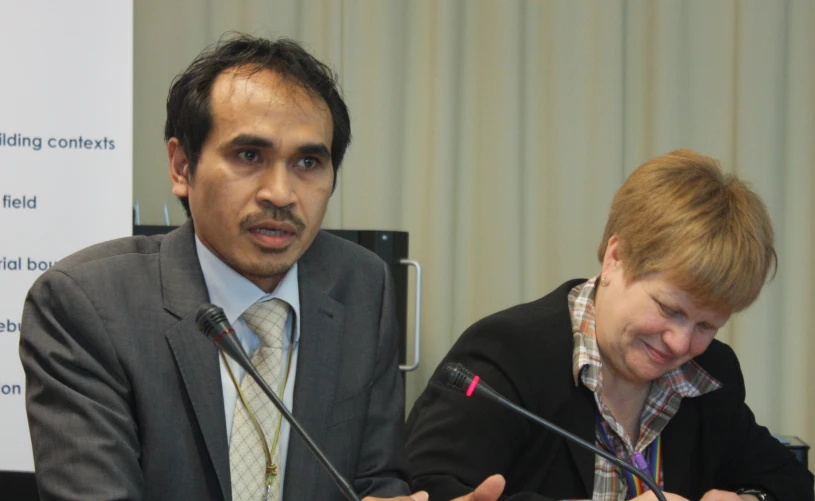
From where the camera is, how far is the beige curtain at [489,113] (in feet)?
12.7

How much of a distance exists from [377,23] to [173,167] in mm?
2369

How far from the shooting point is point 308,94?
1658 mm

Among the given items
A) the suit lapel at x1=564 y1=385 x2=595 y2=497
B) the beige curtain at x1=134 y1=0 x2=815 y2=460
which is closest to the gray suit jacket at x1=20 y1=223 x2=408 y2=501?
the suit lapel at x1=564 y1=385 x2=595 y2=497

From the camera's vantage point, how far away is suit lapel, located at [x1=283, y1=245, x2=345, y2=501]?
1.57 meters

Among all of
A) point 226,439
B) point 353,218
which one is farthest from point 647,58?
point 226,439

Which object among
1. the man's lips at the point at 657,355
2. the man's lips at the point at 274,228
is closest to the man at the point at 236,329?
the man's lips at the point at 274,228

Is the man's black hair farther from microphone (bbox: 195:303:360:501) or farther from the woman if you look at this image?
the woman

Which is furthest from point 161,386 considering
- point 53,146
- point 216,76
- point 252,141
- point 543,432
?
point 53,146

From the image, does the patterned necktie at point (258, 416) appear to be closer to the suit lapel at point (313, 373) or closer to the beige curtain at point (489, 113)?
the suit lapel at point (313, 373)

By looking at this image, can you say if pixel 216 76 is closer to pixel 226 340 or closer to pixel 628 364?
pixel 226 340

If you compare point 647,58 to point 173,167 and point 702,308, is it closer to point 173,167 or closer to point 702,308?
point 702,308

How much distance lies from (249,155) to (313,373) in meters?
0.37

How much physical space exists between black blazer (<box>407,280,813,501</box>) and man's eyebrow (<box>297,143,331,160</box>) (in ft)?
1.69

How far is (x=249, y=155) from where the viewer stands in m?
1.58
